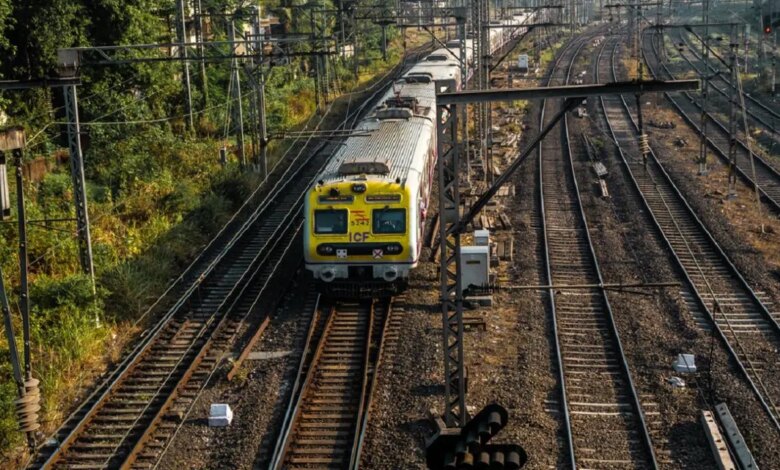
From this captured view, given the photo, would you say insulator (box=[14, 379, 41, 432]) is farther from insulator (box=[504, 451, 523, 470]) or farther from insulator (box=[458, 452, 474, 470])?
insulator (box=[504, 451, 523, 470])

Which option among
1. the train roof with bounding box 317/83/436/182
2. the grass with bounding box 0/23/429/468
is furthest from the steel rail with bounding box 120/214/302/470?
the train roof with bounding box 317/83/436/182

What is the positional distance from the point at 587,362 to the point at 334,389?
3.94m

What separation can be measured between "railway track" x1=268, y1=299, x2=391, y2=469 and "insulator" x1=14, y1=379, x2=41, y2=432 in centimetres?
298

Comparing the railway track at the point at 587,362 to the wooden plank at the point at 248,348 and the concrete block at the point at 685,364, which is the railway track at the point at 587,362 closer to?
the concrete block at the point at 685,364

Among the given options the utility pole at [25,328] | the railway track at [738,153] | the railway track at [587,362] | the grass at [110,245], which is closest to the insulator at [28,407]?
the utility pole at [25,328]

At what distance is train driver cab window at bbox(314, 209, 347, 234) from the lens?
56.0ft

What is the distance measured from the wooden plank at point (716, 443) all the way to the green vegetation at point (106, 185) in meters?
8.77

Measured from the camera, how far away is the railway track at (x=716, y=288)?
562 inches

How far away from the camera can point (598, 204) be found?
83.0 feet

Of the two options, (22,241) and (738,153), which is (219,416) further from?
(738,153)

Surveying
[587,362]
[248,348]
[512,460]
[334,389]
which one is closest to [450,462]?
[512,460]

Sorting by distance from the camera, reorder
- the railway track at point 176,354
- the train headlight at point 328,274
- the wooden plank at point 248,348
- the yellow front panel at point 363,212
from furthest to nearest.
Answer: the train headlight at point 328,274
the yellow front panel at point 363,212
the wooden plank at point 248,348
the railway track at point 176,354

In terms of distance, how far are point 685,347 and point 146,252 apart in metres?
11.4

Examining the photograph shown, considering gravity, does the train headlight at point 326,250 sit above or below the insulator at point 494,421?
below
